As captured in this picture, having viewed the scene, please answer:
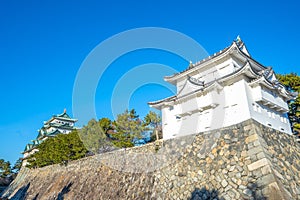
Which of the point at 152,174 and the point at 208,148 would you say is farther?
the point at 152,174

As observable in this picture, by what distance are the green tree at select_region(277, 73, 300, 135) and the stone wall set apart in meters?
4.56

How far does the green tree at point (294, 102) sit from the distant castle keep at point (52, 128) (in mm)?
30934

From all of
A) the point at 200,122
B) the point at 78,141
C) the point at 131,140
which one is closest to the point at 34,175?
the point at 78,141

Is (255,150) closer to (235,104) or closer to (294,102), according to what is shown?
(235,104)

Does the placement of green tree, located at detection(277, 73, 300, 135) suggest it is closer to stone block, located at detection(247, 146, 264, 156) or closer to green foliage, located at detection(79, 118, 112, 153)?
stone block, located at detection(247, 146, 264, 156)

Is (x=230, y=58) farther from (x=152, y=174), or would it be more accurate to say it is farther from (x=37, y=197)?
(x=37, y=197)

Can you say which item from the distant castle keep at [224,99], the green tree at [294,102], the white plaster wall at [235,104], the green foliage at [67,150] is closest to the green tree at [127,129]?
the green foliage at [67,150]

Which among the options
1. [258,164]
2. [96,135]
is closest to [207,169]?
[258,164]

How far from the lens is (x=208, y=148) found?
8.88 meters

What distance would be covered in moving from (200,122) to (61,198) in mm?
10160

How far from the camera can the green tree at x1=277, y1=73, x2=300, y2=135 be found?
44.4 feet

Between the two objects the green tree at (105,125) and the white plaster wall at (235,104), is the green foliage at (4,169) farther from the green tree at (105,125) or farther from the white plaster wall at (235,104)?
the white plaster wall at (235,104)

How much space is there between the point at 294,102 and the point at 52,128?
34056mm

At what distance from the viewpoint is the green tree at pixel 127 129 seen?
14856 millimetres
